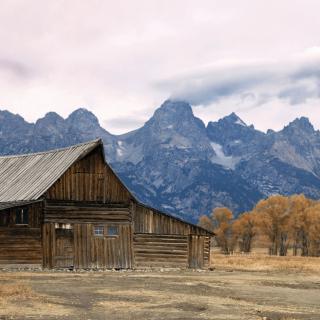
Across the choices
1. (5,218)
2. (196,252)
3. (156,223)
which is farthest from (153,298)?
(196,252)

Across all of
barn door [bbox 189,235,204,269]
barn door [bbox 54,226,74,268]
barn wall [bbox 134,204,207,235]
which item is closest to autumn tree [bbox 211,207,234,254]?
barn door [bbox 189,235,204,269]

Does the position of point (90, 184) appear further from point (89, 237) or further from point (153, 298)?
point (153, 298)

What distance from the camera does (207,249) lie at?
5012cm

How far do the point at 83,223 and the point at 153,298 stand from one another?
64.2 ft

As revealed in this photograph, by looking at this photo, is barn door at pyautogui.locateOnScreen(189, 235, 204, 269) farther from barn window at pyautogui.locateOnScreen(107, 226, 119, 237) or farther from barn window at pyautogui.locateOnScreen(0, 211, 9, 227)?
barn window at pyautogui.locateOnScreen(0, 211, 9, 227)

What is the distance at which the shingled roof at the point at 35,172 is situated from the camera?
4484cm

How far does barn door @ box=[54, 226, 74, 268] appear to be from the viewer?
144 ft

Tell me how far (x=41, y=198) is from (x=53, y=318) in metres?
24.0

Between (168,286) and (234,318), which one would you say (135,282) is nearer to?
(168,286)

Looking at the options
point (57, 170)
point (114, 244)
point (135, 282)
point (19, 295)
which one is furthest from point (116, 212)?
point (19, 295)

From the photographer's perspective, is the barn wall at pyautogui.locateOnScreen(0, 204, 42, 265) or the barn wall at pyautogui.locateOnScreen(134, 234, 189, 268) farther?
the barn wall at pyautogui.locateOnScreen(134, 234, 189, 268)

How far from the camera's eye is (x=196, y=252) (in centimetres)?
4941

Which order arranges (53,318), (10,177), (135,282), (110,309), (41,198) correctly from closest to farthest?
(53,318) < (110,309) < (135,282) < (41,198) < (10,177)

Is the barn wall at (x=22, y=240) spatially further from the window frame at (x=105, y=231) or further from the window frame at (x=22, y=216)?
the window frame at (x=105, y=231)
